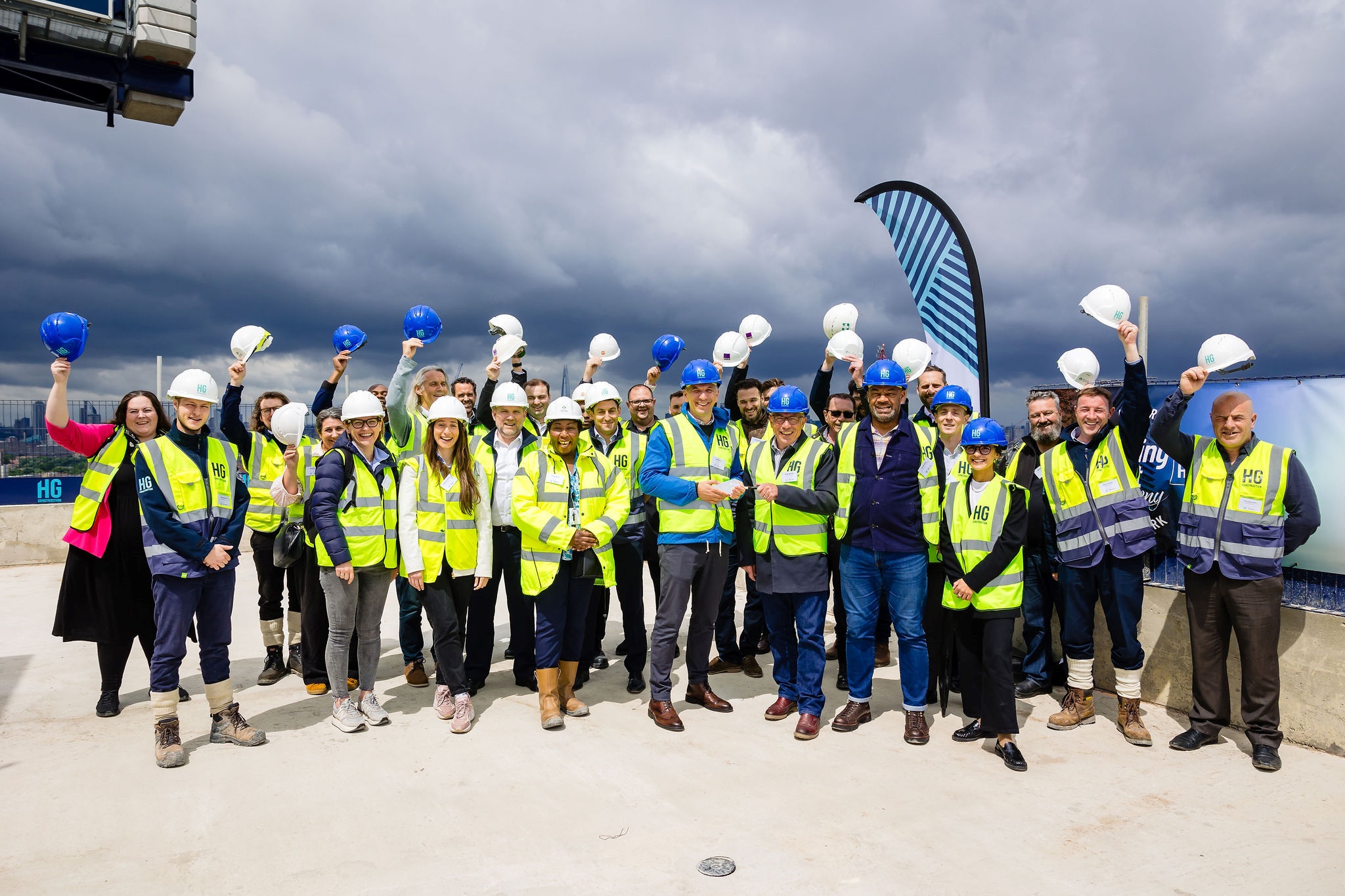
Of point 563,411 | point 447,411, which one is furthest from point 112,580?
point 563,411

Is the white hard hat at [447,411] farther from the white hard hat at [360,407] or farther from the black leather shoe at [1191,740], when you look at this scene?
the black leather shoe at [1191,740]

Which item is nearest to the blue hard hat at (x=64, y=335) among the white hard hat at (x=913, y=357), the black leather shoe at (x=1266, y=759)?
the white hard hat at (x=913, y=357)

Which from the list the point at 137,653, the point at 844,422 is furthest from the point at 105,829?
the point at 844,422

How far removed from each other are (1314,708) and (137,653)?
8.48m

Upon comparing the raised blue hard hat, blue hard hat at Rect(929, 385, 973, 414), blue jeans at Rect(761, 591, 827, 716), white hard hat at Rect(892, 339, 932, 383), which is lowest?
blue jeans at Rect(761, 591, 827, 716)

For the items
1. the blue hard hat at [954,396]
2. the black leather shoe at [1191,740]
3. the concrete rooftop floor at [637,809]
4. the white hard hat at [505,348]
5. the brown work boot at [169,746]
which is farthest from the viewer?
the white hard hat at [505,348]

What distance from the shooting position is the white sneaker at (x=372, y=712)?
15.8 ft

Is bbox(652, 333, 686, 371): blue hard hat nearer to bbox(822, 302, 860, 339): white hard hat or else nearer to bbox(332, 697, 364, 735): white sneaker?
bbox(822, 302, 860, 339): white hard hat

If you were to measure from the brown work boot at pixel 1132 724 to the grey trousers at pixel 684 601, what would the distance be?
252cm

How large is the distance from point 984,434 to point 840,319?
8.31ft

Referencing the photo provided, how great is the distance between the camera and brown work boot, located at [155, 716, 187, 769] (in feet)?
13.7

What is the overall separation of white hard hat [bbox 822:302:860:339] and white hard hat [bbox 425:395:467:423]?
Answer: 326 centimetres

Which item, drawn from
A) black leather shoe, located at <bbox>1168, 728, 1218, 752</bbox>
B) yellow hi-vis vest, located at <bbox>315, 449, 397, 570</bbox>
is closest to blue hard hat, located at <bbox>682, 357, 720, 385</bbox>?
yellow hi-vis vest, located at <bbox>315, 449, 397, 570</bbox>

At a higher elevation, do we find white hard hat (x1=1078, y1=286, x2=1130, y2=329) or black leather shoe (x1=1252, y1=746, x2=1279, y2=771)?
white hard hat (x1=1078, y1=286, x2=1130, y2=329)
